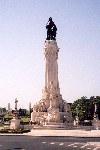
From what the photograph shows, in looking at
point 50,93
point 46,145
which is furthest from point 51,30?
point 46,145

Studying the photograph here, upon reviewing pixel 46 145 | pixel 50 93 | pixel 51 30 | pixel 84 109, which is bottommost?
pixel 46 145

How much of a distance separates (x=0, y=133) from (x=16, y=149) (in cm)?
2110

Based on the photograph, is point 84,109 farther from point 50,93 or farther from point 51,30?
point 51,30

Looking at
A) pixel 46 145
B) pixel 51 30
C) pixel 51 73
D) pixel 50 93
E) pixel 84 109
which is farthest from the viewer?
pixel 84 109

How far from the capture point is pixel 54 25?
82.5m

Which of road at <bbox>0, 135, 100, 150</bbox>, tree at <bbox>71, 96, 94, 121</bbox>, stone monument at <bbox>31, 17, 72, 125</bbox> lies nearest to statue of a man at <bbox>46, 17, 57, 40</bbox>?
stone monument at <bbox>31, 17, 72, 125</bbox>

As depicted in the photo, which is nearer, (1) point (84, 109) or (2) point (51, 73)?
(2) point (51, 73)

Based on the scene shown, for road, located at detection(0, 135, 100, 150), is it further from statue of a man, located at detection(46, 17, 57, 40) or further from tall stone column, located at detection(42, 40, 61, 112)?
statue of a man, located at detection(46, 17, 57, 40)

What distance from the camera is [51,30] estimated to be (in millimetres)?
82125

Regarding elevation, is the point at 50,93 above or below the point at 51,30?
below

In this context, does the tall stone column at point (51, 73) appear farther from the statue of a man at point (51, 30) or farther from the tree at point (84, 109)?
the tree at point (84, 109)

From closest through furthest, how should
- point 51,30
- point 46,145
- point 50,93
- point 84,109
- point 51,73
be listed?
point 46,145
point 50,93
point 51,73
point 51,30
point 84,109

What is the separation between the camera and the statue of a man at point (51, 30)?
8150 cm

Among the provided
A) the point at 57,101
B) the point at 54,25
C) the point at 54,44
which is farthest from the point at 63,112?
the point at 54,25
